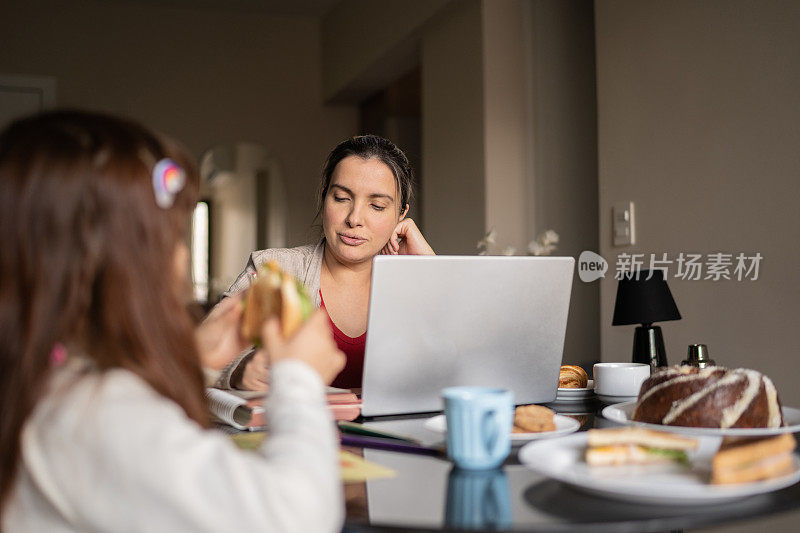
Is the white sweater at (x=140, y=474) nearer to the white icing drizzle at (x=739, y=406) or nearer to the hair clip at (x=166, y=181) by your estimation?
the hair clip at (x=166, y=181)

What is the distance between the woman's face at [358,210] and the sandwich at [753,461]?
4.19 feet

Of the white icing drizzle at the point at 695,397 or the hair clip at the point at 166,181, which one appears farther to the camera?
the white icing drizzle at the point at 695,397

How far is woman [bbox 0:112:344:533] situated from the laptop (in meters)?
0.37

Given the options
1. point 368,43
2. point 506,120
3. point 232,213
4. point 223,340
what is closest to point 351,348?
point 223,340

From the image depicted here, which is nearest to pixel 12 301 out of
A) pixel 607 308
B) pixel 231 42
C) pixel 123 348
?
pixel 123 348

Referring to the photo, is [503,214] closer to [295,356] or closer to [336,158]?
[336,158]

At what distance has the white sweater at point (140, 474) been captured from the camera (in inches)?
24.2

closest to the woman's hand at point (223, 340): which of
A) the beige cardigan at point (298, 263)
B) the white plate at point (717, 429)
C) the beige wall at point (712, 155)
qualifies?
the white plate at point (717, 429)

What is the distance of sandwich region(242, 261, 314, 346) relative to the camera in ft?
2.69

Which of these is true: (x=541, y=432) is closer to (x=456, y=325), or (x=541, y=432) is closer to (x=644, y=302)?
(x=456, y=325)

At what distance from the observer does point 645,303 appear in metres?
1.62

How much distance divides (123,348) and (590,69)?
9.47ft

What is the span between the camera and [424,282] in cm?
111

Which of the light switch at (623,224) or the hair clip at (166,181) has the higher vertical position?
the light switch at (623,224)
